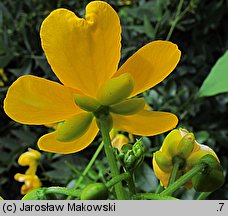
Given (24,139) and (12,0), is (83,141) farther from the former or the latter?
(12,0)

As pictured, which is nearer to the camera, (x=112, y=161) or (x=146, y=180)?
(x=112, y=161)

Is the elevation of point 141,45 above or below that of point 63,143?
below

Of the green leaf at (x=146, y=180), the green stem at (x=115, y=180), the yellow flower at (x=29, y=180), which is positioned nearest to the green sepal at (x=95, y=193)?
the green stem at (x=115, y=180)

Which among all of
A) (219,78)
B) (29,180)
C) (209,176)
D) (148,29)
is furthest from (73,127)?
(148,29)

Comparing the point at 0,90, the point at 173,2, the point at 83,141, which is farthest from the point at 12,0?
the point at 83,141

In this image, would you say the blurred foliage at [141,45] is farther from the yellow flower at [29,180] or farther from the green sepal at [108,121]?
the green sepal at [108,121]

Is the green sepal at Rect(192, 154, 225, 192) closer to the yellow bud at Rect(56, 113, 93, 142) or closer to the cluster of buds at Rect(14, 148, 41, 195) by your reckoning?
the yellow bud at Rect(56, 113, 93, 142)

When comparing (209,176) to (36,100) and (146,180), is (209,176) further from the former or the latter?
(146,180)
